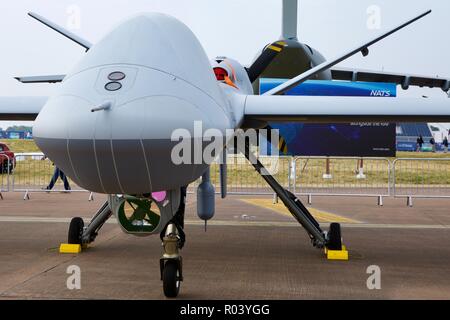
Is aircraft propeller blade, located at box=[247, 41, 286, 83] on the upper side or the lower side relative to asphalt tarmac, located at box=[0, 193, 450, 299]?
upper

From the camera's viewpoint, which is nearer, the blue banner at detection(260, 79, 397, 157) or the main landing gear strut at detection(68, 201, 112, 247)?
the main landing gear strut at detection(68, 201, 112, 247)

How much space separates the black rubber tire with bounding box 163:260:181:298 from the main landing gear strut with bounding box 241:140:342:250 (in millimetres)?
2627

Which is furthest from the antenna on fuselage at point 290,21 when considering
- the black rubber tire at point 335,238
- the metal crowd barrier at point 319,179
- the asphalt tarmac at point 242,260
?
the black rubber tire at point 335,238

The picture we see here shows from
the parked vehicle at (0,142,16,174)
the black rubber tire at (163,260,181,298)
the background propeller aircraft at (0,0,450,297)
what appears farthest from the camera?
the parked vehicle at (0,142,16,174)

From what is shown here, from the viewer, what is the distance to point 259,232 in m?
10.3

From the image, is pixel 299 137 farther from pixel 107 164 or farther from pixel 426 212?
pixel 107 164

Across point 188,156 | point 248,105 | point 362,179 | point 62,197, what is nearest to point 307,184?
point 362,179

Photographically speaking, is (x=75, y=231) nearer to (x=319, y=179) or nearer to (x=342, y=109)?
(x=342, y=109)

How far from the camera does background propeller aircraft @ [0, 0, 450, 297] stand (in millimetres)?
4250

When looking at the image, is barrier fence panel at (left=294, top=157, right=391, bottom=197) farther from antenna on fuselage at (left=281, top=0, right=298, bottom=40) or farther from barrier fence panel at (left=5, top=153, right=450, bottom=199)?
antenna on fuselage at (left=281, top=0, right=298, bottom=40)

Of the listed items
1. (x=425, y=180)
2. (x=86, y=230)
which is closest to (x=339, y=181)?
(x=425, y=180)

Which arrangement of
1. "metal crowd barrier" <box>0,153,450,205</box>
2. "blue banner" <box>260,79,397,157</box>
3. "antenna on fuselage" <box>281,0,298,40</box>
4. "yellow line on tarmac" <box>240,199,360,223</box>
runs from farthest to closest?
"blue banner" <box>260,79,397,157</box>
"metal crowd barrier" <box>0,153,450,205</box>
"antenna on fuselage" <box>281,0,298,40</box>
"yellow line on tarmac" <box>240,199,360,223</box>

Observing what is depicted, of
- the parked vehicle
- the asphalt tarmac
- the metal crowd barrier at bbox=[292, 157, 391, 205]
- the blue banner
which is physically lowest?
the asphalt tarmac

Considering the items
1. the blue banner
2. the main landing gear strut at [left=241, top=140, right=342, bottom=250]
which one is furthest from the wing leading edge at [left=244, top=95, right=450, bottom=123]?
the blue banner
